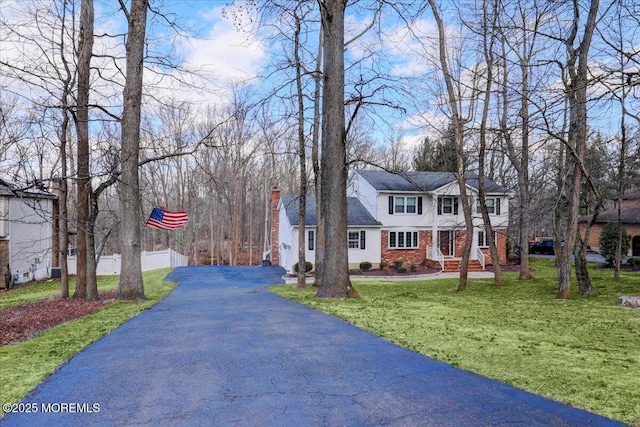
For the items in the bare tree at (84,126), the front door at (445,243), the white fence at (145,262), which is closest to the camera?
the bare tree at (84,126)

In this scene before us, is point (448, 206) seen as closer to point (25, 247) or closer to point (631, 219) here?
point (631, 219)

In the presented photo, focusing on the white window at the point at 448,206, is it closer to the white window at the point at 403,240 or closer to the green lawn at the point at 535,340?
the white window at the point at 403,240

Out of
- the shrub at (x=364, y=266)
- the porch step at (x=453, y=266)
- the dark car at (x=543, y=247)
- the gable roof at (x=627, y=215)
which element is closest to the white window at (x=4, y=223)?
the shrub at (x=364, y=266)

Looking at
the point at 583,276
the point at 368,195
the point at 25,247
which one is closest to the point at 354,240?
the point at 368,195

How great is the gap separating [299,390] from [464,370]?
1.95 meters

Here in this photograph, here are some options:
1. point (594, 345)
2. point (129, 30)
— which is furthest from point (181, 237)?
point (594, 345)

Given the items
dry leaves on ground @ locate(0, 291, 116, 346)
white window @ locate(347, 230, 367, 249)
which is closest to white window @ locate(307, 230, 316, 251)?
white window @ locate(347, 230, 367, 249)

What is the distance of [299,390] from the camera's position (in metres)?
4.48

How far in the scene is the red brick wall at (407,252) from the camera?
1161 inches

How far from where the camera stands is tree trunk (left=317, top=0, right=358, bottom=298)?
12516 mm

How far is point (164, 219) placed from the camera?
1975cm

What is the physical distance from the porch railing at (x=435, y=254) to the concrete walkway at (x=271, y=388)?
22917 mm

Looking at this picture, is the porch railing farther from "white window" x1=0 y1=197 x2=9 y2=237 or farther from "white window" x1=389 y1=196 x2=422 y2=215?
"white window" x1=0 y1=197 x2=9 y2=237

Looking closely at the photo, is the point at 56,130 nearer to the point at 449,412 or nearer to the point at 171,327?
the point at 171,327
